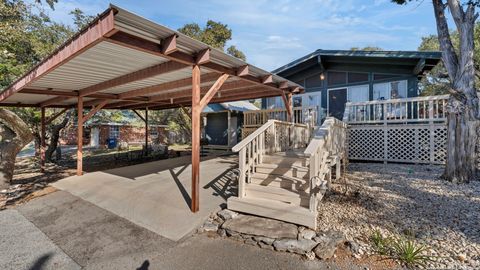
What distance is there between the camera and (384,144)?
863 cm

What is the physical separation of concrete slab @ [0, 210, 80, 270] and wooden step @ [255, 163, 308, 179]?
11.0ft

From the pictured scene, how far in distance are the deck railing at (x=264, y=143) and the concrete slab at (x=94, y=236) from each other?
5.79 feet

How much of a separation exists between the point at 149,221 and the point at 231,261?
1886 mm

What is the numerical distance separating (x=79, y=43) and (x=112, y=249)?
3040 millimetres

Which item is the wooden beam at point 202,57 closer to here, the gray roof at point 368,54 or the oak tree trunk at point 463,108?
the oak tree trunk at point 463,108

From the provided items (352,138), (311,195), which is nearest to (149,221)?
(311,195)

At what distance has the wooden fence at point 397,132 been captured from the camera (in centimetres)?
780

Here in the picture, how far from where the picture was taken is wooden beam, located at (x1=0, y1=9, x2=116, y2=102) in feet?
9.08

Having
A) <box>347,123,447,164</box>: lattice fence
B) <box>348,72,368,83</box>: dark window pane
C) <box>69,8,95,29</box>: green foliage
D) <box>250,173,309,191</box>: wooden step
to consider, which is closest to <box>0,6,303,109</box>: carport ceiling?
<box>250,173,309,191</box>: wooden step

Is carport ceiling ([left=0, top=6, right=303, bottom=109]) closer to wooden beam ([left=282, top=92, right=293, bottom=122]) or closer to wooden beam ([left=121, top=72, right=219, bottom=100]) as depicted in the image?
wooden beam ([left=121, top=72, right=219, bottom=100])

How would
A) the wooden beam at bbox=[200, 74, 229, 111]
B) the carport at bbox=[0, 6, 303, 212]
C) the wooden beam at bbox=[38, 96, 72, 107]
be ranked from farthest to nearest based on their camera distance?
the wooden beam at bbox=[38, 96, 72, 107] < the wooden beam at bbox=[200, 74, 229, 111] < the carport at bbox=[0, 6, 303, 212]

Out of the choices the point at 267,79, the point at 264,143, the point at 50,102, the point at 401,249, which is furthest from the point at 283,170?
the point at 50,102

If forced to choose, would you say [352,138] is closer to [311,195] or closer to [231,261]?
[311,195]

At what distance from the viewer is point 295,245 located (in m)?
3.04
